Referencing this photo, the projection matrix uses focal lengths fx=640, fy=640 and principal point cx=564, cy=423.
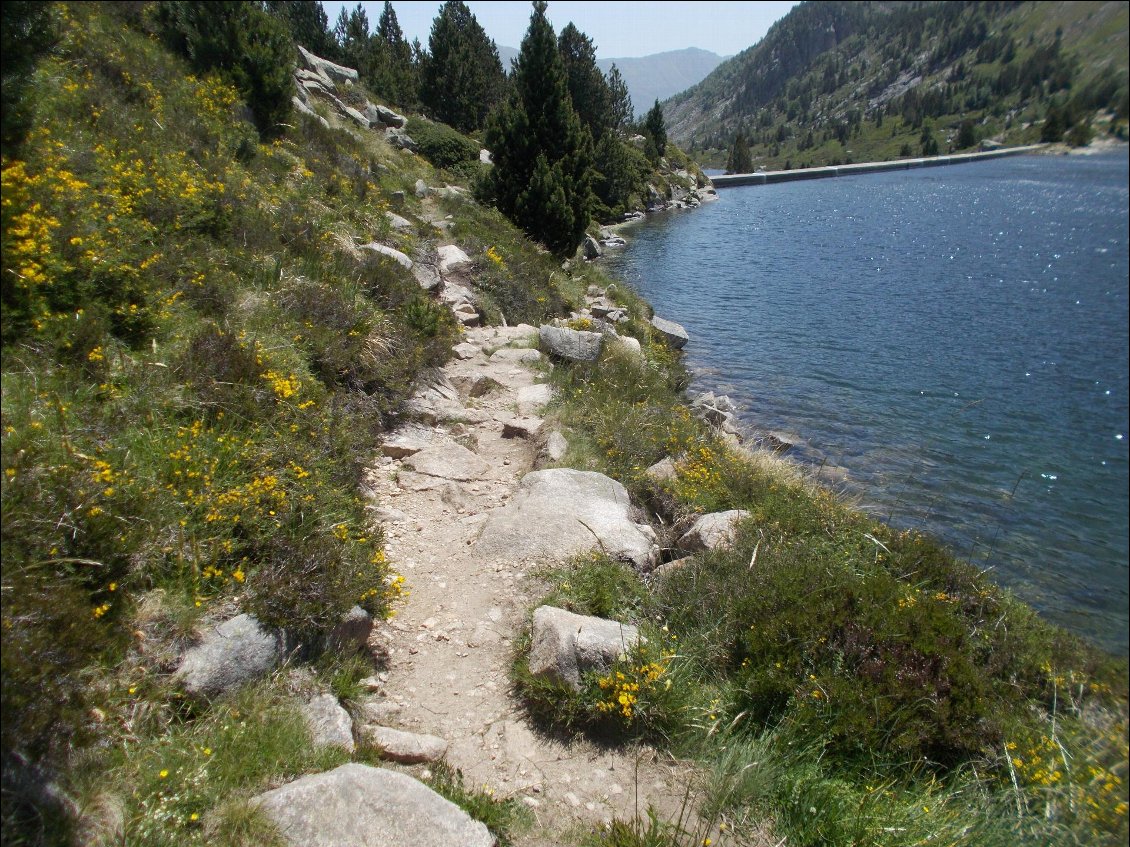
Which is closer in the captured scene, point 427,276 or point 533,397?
point 533,397

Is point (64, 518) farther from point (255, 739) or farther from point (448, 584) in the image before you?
point (448, 584)

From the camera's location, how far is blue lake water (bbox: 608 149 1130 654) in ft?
8.37

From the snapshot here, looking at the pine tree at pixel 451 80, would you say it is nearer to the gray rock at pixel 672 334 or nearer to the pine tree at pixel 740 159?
the gray rock at pixel 672 334

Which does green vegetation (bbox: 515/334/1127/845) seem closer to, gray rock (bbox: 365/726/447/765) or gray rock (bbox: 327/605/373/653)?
gray rock (bbox: 365/726/447/765)

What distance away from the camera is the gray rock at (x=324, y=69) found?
25.4 metres

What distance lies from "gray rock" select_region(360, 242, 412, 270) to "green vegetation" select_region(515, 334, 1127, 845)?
25.2 ft

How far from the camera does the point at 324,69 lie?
90.8 ft

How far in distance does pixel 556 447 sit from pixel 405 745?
14.9 feet

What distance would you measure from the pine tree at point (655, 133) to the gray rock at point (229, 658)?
6448cm

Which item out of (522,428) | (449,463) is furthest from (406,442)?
(522,428)

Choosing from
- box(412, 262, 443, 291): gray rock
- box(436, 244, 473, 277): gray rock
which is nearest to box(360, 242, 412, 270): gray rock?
box(412, 262, 443, 291): gray rock

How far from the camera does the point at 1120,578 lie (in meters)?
2.06

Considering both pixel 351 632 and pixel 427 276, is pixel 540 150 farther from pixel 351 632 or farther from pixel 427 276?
pixel 351 632

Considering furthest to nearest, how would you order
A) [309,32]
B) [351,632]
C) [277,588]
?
1. [309,32]
2. [351,632]
3. [277,588]
